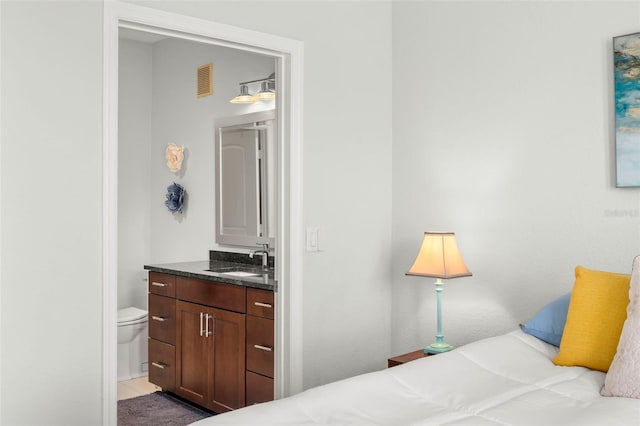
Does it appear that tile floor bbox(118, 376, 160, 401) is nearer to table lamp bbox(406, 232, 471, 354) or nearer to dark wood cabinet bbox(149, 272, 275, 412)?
dark wood cabinet bbox(149, 272, 275, 412)

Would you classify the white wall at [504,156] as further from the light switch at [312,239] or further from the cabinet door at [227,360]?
the cabinet door at [227,360]

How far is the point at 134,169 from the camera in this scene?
530 centimetres

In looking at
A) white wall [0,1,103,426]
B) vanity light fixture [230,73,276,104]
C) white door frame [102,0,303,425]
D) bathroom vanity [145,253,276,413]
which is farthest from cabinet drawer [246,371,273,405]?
vanity light fixture [230,73,276,104]

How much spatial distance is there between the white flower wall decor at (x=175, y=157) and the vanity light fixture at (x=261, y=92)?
2.78ft

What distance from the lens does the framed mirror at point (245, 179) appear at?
4262 millimetres

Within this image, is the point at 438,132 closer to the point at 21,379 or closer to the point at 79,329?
the point at 79,329

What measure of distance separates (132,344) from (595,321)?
364 cm

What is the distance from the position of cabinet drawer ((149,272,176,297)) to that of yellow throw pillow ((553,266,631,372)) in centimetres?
263

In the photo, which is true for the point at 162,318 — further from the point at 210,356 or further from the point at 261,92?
the point at 261,92

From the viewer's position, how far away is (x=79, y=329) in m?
2.43

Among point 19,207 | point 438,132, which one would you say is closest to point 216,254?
point 438,132

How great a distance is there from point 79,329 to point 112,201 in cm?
52

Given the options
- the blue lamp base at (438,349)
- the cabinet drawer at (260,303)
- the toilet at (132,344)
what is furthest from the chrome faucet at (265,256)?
the blue lamp base at (438,349)

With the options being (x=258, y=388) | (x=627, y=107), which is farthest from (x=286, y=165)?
(x=627, y=107)
